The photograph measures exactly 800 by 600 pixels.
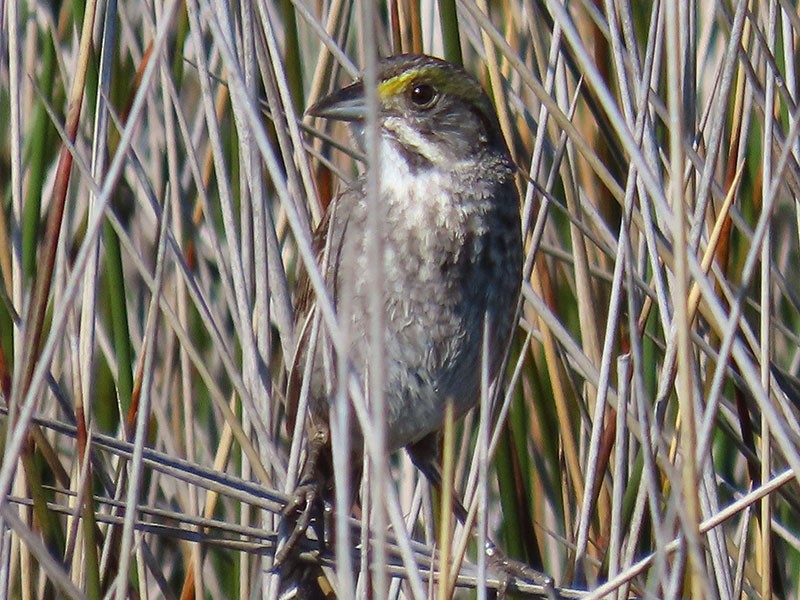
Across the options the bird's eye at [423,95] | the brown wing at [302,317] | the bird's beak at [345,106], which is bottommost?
the brown wing at [302,317]

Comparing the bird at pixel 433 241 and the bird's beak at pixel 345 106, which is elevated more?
the bird's beak at pixel 345 106

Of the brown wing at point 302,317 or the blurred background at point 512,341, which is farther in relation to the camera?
the brown wing at point 302,317

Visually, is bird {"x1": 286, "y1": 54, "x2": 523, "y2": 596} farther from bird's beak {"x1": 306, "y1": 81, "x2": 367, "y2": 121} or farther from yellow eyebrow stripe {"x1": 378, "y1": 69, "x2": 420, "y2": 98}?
bird's beak {"x1": 306, "y1": 81, "x2": 367, "y2": 121}

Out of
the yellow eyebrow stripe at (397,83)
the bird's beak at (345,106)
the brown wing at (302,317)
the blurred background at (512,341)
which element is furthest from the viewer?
the brown wing at (302,317)

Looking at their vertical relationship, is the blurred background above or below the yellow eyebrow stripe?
below

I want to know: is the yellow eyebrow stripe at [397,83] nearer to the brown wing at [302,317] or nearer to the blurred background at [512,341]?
the blurred background at [512,341]

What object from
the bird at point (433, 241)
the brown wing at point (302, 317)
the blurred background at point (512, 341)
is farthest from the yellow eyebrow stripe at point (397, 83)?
the brown wing at point (302, 317)

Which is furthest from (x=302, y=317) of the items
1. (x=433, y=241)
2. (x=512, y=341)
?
(x=512, y=341)

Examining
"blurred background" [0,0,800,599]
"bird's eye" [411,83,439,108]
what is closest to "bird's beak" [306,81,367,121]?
"blurred background" [0,0,800,599]
